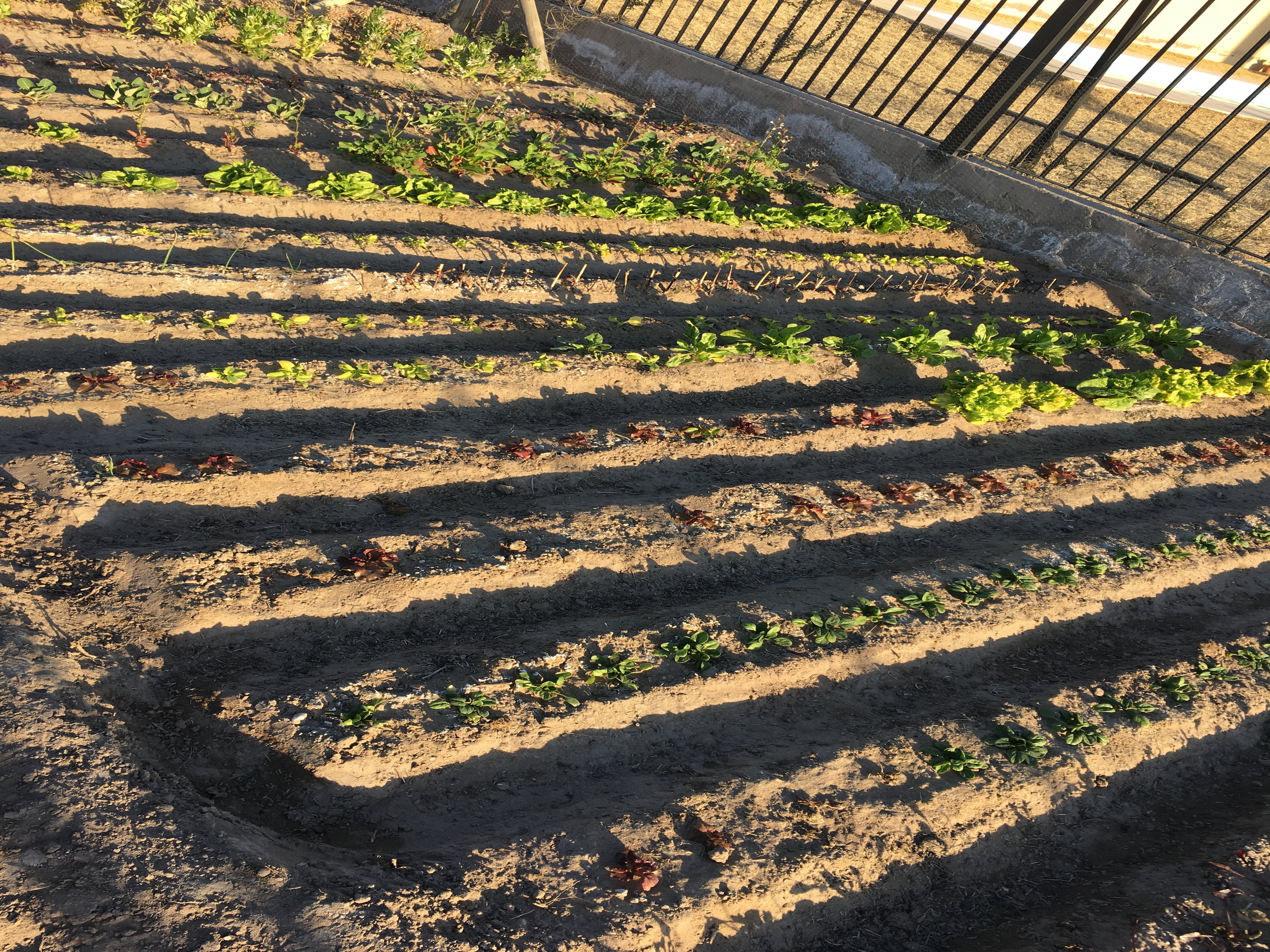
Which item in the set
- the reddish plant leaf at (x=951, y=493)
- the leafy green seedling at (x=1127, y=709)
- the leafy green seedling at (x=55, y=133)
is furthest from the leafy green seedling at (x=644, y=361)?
the leafy green seedling at (x=55, y=133)

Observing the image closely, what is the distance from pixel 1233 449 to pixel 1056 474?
2.20 meters

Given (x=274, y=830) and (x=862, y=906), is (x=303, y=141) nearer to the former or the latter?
(x=274, y=830)

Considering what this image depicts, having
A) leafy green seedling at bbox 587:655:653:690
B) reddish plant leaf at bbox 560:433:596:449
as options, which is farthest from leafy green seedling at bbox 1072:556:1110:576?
reddish plant leaf at bbox 560:433:596:449

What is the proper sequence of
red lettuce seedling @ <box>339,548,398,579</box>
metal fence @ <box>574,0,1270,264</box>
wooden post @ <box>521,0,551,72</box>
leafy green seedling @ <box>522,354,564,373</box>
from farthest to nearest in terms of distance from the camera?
wooden post @ <box>521,0,551,72</box>
metal fence @ <box>574,0,1270,264</box>
leafy green seedling @ <box>522,354,564,373</box>
red lettuce seedling @ <box>339,548,398,579</box>

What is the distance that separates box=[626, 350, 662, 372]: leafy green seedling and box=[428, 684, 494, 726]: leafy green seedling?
10.2 feet

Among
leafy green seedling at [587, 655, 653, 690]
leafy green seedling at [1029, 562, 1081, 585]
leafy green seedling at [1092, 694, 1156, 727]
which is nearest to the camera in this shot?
leafy green seedling at [587, 655, 653, 690]

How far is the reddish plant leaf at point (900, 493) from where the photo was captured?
5391mm

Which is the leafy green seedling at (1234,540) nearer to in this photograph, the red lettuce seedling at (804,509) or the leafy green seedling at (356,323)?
the red lettuce seedling at (804,509)

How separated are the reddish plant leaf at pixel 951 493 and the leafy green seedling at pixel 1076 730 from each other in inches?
68.9

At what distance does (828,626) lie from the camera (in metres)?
4.33

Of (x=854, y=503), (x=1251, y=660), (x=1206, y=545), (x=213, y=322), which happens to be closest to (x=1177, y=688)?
(x=1251, y=660)

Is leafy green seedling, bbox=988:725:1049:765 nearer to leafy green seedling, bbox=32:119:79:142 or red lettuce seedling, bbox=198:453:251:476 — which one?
red lettuce seedling, bbox=198:453:251:476

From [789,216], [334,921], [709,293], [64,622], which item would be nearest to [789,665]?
[334,921]

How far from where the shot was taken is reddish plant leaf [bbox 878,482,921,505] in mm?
5391
